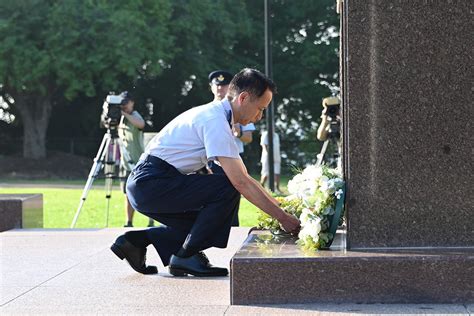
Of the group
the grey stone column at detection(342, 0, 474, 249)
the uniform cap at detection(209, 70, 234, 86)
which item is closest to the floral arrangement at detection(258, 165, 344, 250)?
the grey stone column at detection(342, 0, 474, 249)

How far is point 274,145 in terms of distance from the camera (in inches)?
1054

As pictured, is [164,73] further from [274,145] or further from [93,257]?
[93,257]

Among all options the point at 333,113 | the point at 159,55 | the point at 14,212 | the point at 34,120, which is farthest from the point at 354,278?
the point at 34,120

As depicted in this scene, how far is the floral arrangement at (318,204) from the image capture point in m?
6.36

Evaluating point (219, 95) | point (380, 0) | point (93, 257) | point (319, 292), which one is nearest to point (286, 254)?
point (319, 292)

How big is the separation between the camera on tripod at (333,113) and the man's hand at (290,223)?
27.2 ft

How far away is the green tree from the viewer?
3850 centimetres

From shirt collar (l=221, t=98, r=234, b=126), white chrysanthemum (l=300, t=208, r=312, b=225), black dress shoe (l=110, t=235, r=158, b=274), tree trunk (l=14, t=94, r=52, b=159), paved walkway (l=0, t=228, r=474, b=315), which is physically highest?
tree trunk (l=14, t=94, r=52, b=159)

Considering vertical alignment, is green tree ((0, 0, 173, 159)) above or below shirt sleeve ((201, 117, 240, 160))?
above

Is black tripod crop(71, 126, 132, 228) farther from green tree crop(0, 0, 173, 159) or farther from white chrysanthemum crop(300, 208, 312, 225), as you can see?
green tree crop(0, 0, 173, 159)

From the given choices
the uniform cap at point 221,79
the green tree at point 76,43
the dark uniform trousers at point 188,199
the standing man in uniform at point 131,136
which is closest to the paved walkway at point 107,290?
the dark uniform trousers at point 188,199

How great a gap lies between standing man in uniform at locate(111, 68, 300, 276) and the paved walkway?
192mm

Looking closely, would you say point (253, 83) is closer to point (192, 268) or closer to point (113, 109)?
point (192, 268)

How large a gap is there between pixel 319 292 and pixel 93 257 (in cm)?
312
